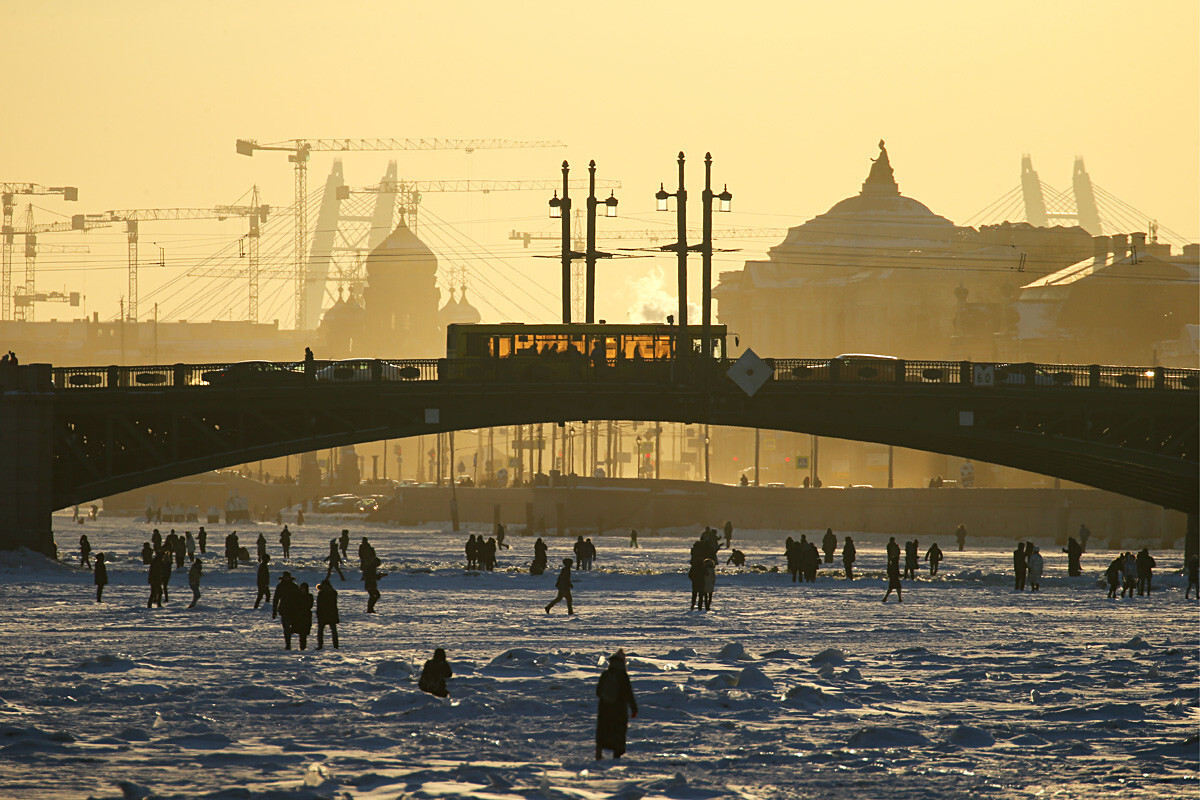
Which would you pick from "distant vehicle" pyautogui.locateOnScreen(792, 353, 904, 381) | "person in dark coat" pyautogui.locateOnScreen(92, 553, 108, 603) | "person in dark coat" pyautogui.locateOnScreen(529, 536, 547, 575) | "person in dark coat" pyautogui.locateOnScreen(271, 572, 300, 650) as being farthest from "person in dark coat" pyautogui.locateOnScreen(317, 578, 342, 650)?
"distant vehicle" pyautogui.locateOnScreen(792, 353, 904, 381)

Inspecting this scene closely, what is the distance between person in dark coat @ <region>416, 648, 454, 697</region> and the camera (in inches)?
1094

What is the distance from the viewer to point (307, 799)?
67.2ft

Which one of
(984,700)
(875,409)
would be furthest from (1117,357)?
(984,700)

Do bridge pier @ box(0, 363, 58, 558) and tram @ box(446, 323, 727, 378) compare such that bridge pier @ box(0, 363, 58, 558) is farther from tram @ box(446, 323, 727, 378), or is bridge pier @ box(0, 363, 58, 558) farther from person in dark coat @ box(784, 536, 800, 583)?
person in dark coat @ box(784, 536, 800, 583)

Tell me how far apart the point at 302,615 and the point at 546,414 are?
31022mm

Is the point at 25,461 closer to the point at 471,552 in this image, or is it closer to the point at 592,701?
the point at 471,552

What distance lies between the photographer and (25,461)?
203 feet

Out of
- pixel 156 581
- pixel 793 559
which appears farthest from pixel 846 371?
pixel 156 581

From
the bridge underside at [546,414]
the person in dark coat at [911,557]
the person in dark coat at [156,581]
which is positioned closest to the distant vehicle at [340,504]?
the bridge underside at [546,414]

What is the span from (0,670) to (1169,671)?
20850 millimetres

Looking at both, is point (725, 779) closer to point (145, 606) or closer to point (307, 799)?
point (307, 799)

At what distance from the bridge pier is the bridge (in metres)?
0.04

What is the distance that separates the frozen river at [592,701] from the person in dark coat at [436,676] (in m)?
0.27

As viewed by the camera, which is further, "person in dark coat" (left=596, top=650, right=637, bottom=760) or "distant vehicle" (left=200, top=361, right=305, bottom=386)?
"distant vehicle" (left=200, top=361, right=305, bottom=386)
